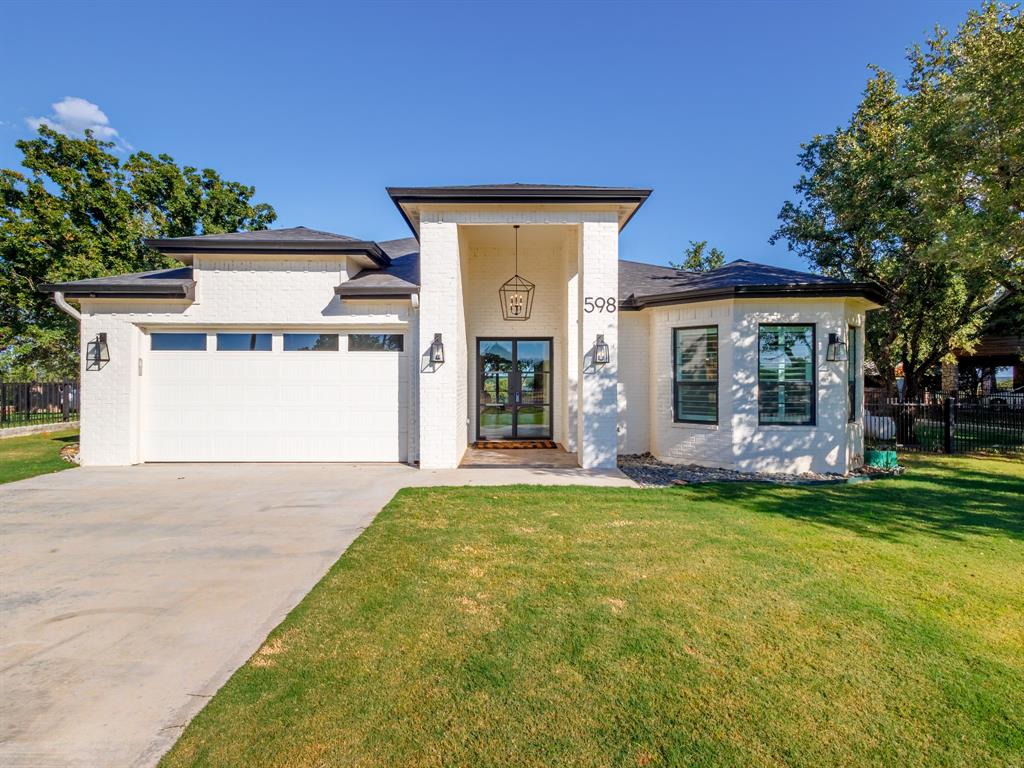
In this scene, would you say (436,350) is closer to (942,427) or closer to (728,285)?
(728,285)

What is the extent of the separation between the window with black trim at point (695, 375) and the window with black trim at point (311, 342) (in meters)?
6.72

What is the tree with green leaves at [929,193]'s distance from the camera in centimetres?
796

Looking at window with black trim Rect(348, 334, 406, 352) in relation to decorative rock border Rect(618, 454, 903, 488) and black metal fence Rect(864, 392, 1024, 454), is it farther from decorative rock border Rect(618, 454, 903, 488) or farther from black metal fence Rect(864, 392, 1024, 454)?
black metal fence Rect(864, 392, 1024, 454)

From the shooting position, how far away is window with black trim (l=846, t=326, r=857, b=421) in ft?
30.4

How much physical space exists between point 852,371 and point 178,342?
13.2m

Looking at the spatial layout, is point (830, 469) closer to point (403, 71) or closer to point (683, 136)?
point (683, 136)

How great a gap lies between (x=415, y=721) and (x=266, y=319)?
8.23 m

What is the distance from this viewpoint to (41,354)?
70.1 ft

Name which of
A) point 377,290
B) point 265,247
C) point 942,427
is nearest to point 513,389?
point 377,290

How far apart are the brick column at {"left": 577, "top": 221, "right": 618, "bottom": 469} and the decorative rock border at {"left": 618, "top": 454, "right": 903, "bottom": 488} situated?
66 cm

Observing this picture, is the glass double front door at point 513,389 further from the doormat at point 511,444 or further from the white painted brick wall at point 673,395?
the white painted brick wall at point 673,395

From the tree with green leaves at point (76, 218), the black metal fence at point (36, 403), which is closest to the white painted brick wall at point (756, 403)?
the black metal fence at point (36, 403)

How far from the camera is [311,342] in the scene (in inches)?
353

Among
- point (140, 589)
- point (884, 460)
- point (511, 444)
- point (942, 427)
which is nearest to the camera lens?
point (140, 589)
